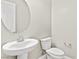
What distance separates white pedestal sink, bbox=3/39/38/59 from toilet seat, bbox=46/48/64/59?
538 millimetres

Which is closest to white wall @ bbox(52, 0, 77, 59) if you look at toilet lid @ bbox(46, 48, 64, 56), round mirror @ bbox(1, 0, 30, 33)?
toilet lid @ bbox(46, 48, 64, 56)

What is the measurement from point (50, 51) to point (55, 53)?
0.33 ft

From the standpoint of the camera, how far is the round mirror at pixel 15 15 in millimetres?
1114

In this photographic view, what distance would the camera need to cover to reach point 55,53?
1648 millimetres

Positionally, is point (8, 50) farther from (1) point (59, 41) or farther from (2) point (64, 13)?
(2) point (64, 13)

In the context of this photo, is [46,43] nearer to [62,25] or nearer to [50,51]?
[50,51]

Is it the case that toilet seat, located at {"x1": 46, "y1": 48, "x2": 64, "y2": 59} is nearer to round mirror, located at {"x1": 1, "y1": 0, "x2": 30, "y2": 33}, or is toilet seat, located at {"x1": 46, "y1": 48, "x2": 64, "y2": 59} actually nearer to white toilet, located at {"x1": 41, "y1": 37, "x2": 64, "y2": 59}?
white toilet, located at {"x1": 41, "y1": 37, "x2": 64, "y2": 59}

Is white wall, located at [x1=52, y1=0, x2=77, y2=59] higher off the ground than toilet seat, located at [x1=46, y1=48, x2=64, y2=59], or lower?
higher

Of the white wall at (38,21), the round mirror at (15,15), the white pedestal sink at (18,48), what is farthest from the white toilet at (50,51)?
the round mirror at (15,15)

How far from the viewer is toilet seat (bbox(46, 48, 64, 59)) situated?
63.7 inches

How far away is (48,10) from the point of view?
1734 millimetres

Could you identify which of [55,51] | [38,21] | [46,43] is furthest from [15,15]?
[55,51]

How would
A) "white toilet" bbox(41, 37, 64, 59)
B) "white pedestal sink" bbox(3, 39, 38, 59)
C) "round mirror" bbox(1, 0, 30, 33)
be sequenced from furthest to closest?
"white toilet" bbox(41, 37, 64, 59), "round mirror" bbox(1, 0, 30, 33), "white pedestal sink" bbox(3, 39, 38, 59)

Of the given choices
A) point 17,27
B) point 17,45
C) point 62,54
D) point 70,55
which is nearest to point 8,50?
point 17,45
